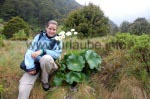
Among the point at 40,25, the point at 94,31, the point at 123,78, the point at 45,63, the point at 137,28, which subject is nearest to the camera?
the point at 45,63

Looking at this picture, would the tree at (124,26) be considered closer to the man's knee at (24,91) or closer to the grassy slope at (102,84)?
the grassy slope at (102,84)

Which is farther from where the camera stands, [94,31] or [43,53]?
[94,31]

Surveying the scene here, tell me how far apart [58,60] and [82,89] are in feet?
2.62

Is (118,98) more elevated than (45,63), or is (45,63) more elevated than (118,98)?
(45,63)

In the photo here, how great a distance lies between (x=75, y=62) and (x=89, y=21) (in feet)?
15.5

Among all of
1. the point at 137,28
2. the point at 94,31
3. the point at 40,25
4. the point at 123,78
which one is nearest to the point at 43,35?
the point at 123,78

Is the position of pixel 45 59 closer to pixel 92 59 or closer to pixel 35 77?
pixel 35 77

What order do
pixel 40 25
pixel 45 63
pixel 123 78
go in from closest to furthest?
1. pixel 45 63
2. pixel 123 78
3. pixel 40 25

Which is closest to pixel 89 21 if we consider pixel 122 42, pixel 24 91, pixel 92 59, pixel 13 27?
pixel 122 42

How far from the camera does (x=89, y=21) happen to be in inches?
404

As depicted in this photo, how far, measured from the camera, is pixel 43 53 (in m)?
5.45

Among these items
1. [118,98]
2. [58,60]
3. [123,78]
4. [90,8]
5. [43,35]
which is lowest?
[118,98]

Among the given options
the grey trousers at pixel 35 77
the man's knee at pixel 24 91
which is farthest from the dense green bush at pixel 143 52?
the man's knee at pixel 24 91

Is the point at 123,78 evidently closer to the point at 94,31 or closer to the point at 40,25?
the point at 94,31
